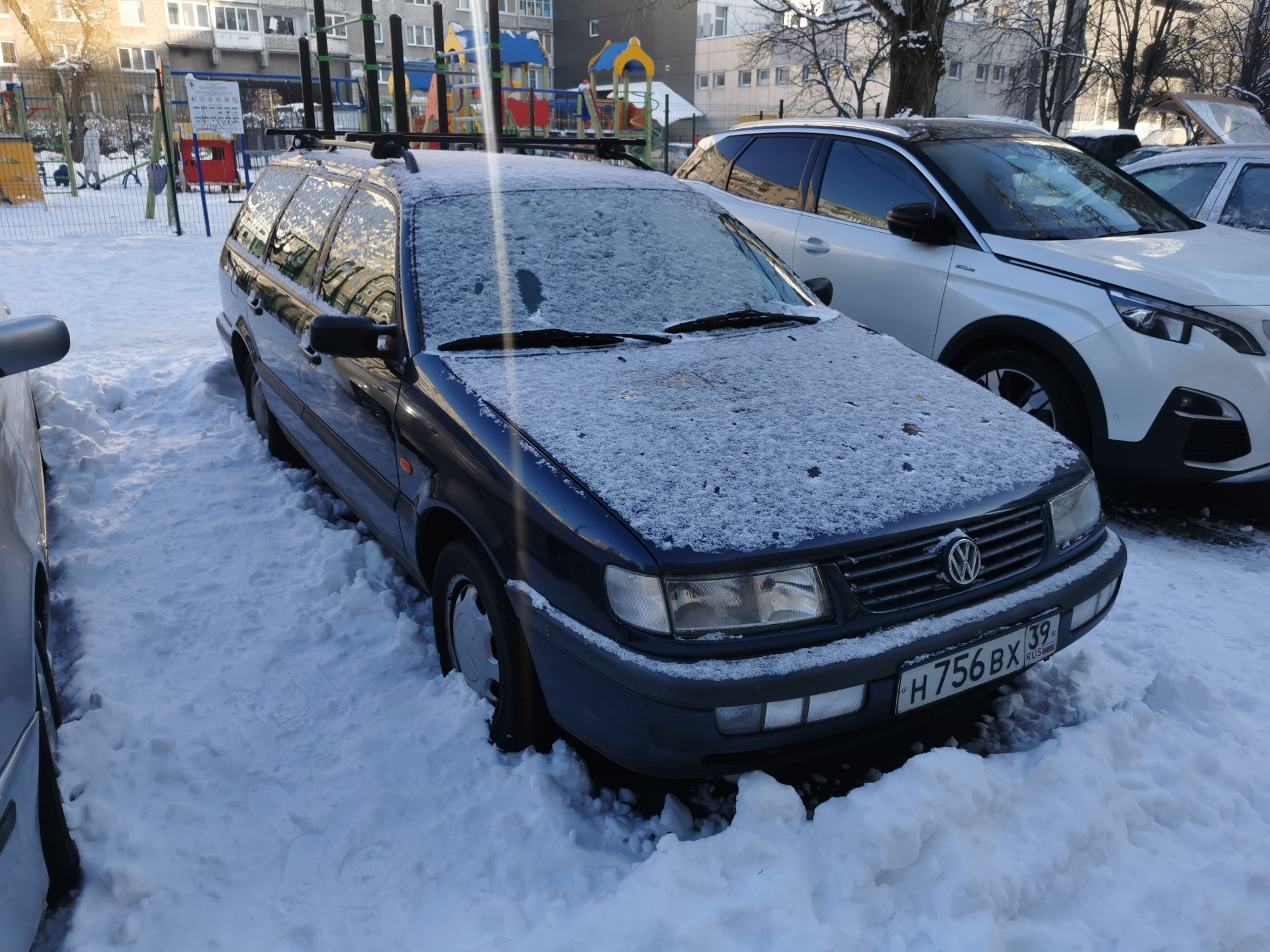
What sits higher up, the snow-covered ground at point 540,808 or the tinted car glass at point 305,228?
the tinted car glass at point 305,228

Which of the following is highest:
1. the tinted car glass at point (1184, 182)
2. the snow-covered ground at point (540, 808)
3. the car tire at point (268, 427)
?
the tinted car glass at point (1184, 182)

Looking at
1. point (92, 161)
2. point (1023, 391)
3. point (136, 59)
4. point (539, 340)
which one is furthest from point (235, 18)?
point (539, 340)

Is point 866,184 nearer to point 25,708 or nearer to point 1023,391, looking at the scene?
point 1023,391

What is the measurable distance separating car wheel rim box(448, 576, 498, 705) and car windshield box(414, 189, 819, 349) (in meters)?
0.77

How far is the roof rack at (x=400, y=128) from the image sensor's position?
13.3ft

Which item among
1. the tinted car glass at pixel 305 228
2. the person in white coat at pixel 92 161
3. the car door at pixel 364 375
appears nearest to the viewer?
the car door at pixel 364 375

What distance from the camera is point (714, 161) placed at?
6379 mm

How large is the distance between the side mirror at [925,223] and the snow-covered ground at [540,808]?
6.43 feet

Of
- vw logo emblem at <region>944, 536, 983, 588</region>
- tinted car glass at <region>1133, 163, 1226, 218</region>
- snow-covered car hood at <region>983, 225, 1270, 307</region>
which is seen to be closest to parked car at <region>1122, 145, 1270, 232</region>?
tinted car glass at <region>1133, 163, 1226, 218</region>

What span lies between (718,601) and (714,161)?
5011 mm

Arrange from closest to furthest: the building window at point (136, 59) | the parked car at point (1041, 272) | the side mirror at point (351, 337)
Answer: the side mirror at point (351, 337)
the parked car at point (1041, 272)
the building window at point (136, 59)

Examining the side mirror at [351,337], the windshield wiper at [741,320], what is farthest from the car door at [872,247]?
the side mirror at [351,337]

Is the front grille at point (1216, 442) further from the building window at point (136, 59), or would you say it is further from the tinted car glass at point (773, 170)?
the building window at point (136, 59)

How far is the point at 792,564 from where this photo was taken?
6.70ft
